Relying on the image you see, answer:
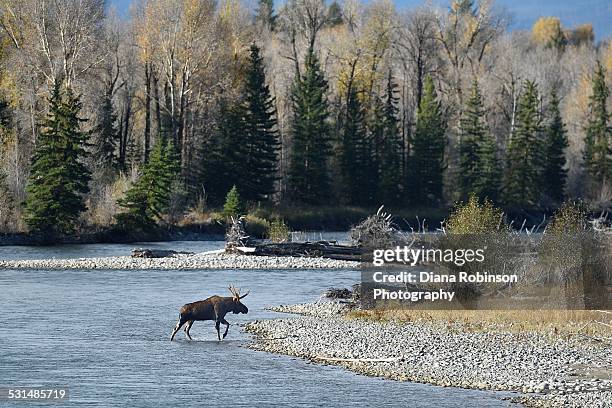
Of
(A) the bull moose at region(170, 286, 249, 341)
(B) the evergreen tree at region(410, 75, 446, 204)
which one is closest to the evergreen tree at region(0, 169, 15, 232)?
(B) the evergreen tree at region(410, 75, 446, 204)

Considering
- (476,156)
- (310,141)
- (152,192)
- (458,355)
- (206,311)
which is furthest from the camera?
(476,156)

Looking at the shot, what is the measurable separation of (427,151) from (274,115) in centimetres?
1147

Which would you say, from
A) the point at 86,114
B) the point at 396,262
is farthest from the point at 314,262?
the point at 86,114

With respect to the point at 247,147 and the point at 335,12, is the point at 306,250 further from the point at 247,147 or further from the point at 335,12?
the point at 335,12

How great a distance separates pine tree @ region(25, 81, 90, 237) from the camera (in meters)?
56.1

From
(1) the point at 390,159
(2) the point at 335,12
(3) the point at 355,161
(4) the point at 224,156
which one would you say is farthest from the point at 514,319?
(2) the point at 335,12

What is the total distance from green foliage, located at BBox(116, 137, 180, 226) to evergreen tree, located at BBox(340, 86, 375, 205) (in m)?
15.8

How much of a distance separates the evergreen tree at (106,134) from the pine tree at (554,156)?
106ft

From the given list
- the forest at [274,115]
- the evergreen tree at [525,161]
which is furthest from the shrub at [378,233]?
the evergreen tree at [525,161]

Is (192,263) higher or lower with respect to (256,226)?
lower

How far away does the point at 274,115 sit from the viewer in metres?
77.9

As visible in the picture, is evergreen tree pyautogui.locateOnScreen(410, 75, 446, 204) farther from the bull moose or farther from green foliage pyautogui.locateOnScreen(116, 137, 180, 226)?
the bull moose

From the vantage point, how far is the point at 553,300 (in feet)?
88.2

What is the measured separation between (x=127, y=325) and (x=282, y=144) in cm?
5095
